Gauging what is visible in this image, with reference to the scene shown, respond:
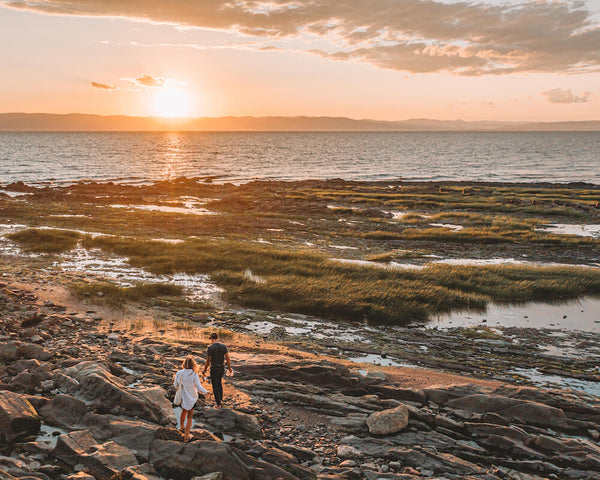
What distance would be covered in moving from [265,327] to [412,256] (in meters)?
17.1

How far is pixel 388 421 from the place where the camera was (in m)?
12.2

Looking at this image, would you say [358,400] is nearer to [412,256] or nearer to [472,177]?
[412,256]

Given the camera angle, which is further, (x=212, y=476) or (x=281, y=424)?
(x=281, y=424)

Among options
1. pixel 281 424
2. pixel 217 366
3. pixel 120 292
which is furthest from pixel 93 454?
pixel 120 292

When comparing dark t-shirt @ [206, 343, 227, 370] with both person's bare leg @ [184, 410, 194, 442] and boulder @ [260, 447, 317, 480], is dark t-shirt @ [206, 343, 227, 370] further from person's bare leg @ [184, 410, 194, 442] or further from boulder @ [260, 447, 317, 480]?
boulder @ [260, 447, 317, 480]

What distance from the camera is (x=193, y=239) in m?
38.6

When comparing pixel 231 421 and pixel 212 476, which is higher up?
pixel 212 476

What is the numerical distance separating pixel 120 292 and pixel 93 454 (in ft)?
50.6

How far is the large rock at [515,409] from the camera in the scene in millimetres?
12820

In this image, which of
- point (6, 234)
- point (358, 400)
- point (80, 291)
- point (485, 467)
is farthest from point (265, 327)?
point (6, 234)

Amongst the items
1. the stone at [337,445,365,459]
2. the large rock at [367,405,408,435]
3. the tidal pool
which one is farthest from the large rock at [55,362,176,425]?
the tidal pool

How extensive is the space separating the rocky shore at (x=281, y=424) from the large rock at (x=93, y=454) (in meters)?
0.03

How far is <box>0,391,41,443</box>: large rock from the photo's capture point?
10711 mm

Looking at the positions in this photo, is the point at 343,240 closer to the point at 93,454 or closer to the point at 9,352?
the point at 9,352
